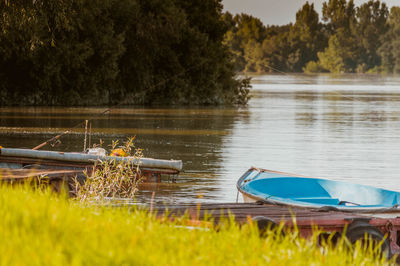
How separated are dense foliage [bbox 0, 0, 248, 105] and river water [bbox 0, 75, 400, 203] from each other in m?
3.10

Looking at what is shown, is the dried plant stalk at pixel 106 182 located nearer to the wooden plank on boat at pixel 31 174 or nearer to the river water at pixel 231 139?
the wooden plank on boat at pixel 31 174

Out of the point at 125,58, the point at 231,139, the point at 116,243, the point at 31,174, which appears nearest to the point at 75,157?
the point at 31,174

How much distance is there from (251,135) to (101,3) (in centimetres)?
1937

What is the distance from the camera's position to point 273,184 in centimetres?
1324

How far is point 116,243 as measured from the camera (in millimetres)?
4887

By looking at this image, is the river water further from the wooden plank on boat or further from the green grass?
the green grass

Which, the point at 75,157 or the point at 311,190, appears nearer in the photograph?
the point at 311,190

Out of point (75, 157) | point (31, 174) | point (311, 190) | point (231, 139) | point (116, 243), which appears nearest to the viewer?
point (116, 243)

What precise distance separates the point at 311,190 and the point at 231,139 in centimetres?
1689

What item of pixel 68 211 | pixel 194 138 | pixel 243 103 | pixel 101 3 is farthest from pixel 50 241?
pixel 243 103

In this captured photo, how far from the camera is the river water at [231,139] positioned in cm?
1969

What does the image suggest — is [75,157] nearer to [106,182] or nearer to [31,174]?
[31,174]

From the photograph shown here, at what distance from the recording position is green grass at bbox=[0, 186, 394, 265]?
443 centimetres

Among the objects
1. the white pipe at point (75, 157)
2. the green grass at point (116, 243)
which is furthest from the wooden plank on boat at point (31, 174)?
the green grass at point (116, 243)
